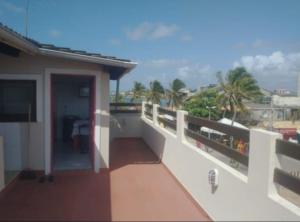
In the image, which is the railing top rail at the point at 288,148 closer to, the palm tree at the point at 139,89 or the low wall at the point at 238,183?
the low wall at the point at 238,183

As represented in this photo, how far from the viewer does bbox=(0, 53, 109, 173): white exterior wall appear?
598 centimetres

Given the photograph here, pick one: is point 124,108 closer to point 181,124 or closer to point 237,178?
point 181,124

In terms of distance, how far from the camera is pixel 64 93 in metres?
9.84

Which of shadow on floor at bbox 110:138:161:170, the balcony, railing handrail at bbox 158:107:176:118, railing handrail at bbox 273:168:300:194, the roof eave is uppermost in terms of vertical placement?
the roof eave

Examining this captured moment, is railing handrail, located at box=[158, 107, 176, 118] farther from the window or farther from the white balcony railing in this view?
the window

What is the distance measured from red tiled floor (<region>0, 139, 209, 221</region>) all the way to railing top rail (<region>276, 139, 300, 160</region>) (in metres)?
1.90

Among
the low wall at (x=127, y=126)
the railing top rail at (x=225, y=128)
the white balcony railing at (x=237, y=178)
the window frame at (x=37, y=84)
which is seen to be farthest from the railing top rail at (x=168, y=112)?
the low wall at (x=127, y=126)

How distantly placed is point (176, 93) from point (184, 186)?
39.9 m

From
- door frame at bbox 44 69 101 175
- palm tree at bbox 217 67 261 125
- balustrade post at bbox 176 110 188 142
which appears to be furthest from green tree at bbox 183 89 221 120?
balustrade post at bbox 176 110 188 142

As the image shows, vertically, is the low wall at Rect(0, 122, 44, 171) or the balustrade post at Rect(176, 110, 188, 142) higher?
the balustrade post at Rect(176, 110, 188, 142)

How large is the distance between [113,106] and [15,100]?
231 inches

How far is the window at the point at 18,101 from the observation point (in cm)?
604

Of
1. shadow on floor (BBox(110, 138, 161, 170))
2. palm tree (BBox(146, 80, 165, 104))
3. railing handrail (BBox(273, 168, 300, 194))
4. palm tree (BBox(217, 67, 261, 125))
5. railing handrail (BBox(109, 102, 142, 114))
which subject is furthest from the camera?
palm tree (BBox(146, 80, 165, 104))

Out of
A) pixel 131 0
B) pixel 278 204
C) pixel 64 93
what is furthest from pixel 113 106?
pixel 278 204
